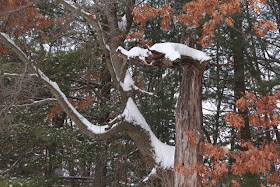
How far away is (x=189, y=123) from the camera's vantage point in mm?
6258

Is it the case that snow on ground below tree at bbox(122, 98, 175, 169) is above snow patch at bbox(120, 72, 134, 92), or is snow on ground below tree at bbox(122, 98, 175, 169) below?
below

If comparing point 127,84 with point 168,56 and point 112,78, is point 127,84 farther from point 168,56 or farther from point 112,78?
point 168,56

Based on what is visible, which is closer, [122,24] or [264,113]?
[264,113]

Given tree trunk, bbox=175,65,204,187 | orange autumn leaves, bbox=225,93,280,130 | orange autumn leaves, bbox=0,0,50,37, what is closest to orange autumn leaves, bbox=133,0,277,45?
tree trunk, bbox=175,65,204,187

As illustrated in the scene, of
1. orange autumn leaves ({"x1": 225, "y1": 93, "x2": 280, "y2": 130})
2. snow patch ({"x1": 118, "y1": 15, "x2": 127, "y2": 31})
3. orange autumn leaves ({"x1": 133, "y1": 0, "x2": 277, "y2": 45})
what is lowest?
orange autumn leaves ({"x1": 225, "y1": 93, "x2": 280, "y2": 130})

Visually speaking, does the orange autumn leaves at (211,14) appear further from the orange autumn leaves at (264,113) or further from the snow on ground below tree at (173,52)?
the orange autumn leaves at (264,113)

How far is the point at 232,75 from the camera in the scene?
1002 centimetres

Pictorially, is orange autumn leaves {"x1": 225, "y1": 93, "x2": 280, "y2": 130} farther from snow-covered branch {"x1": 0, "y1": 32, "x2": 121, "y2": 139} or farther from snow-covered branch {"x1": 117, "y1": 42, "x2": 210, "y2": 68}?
snow-covered branch {"x1": 0, "y1": 32, "x2": 121, "y2": 139}

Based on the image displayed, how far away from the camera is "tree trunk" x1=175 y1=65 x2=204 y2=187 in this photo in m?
6.16

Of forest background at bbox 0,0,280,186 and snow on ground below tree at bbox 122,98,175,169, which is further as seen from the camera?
forest background at bbox 0,0,280,186

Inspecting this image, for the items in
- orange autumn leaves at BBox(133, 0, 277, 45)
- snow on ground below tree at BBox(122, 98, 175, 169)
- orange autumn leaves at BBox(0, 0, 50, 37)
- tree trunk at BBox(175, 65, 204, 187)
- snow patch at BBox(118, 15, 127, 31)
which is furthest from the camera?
snow patch at BBox(118, 15, 127, 31)

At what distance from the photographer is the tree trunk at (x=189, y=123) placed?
20.2 ft

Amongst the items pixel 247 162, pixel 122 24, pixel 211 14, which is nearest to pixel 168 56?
pixel 211 14

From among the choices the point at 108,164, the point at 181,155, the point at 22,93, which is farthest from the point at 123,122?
the point at 108,164
